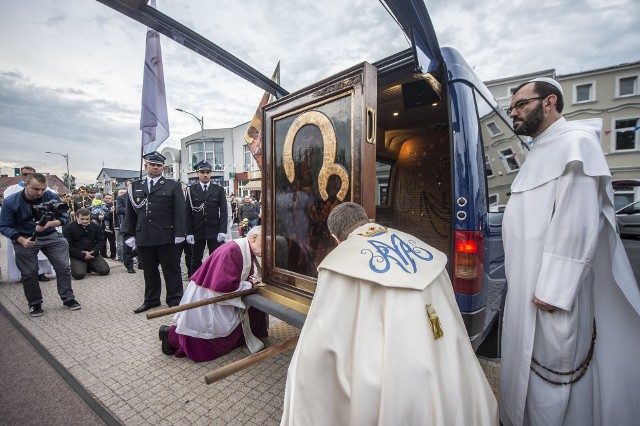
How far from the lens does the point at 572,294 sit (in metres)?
1.44

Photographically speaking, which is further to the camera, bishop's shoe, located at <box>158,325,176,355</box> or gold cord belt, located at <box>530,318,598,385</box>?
bishop's shoe, located at <box>158,325,176,355</box>

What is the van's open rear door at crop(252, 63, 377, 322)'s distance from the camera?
2080 mm

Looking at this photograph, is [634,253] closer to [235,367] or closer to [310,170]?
[310,170]

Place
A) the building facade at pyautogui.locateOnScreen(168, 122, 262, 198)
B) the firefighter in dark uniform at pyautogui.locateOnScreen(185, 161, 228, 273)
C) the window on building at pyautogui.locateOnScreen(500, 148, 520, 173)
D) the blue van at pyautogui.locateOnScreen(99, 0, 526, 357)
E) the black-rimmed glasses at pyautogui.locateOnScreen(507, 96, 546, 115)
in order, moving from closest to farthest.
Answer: the black-rimmed glasses at pyautogui.locateOnScreen(507, 96, 546, 115), the blue van at pyautogui.locateOnScreen(99, 0, 526, 357), the window on building at pyautogui.locateOnScreen(500, 148, 520, 173), the firefighter in dark uniform at pyautogui.locateOnScreen(185, 161, 228, 273), the building facade at pyautogui.locateOnScreen(168, 122, 262, 198)

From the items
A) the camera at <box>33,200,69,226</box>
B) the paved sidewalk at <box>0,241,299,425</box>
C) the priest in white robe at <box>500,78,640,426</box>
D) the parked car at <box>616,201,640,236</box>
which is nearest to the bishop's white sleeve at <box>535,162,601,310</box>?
the priest in white robe at <box>500,78,640,426</box>

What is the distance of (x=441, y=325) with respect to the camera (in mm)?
1289

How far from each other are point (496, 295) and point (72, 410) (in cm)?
370

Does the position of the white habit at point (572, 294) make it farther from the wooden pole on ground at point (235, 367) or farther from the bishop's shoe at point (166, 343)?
the bishop's shoe at point (166, 343)

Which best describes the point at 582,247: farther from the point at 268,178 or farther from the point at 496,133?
the point at 268,178

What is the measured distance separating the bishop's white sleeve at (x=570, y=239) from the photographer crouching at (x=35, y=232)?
218 inches

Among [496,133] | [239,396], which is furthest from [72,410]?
[496,133]

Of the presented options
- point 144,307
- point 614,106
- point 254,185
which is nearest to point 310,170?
point 144,307

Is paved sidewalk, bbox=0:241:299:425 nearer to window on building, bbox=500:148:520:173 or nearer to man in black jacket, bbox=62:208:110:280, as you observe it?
man in black jacket, bbox=62:208:110:280

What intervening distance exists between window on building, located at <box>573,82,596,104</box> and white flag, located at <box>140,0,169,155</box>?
88.2 ft
